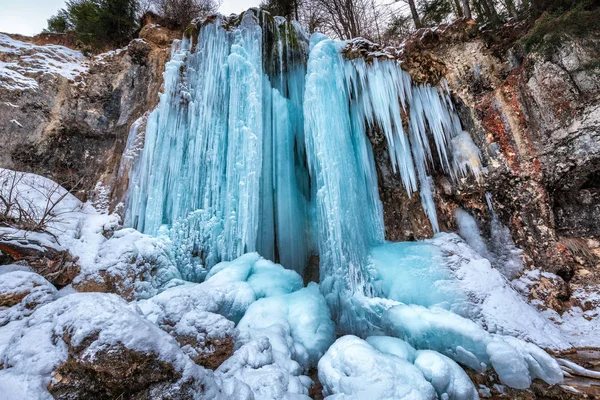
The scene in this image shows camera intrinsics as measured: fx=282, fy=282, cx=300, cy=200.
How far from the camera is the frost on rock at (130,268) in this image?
4.81 metres

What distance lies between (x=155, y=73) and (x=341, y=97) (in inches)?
237

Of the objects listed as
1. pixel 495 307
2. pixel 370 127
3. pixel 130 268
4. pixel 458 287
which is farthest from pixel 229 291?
pixel 370 127

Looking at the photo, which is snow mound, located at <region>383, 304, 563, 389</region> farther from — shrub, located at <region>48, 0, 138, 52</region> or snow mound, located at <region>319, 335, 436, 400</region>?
shrub, located at <region>48, 0, 138, 52</region>

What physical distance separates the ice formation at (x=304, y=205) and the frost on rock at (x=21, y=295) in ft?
4.18

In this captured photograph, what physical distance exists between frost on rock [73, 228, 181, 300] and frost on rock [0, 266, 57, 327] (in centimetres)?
96

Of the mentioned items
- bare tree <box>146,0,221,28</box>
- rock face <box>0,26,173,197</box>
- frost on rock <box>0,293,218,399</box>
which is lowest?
frost on rock <box>0,293,218,399</box>

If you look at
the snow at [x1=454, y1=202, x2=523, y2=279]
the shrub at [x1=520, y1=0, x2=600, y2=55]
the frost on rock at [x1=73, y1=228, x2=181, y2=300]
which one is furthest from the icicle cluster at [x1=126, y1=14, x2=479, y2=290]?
the shrub at [x1=520, y1=0, x2=600, y2=55]

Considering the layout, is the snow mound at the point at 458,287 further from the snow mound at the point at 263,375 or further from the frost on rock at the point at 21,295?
the frost on rock at the point at 21,295

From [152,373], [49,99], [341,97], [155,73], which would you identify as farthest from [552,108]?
[49,99]

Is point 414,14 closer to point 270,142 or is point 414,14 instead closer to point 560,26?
point 560,26

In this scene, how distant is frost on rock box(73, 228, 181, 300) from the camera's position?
4809 mm

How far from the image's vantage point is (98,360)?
1.77 meters

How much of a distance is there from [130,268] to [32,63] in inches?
339

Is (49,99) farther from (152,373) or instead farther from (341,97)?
(152,373)
